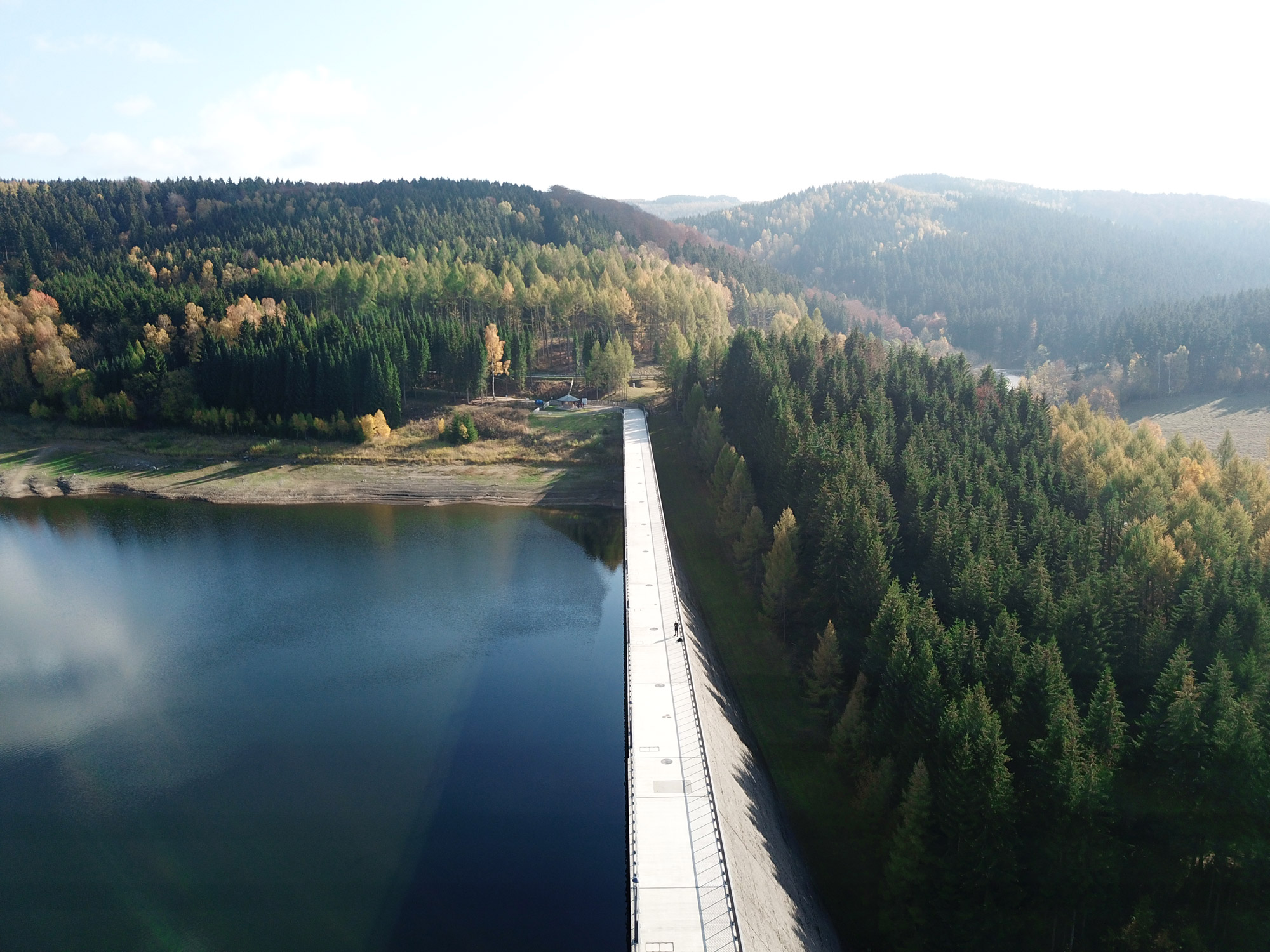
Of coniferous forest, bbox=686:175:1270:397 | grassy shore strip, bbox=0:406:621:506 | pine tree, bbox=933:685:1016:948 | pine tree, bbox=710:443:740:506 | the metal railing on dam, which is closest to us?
the metal railing on dam

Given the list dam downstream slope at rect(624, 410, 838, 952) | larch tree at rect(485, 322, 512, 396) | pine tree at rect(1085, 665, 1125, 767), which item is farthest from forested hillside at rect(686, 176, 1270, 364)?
pine tree at rect(1085, 665, 1125, 767)

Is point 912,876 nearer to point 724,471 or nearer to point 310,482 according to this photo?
point 724,471

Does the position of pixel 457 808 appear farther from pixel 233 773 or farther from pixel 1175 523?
pixel 1175 523

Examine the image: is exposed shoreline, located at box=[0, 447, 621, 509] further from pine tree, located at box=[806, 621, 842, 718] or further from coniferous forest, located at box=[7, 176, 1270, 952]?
pine tree, located at box=[806, 621, 842, 718]

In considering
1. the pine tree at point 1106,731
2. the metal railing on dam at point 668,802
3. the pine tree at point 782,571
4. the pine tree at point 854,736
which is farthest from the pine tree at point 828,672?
the pine tree at point 1106,731

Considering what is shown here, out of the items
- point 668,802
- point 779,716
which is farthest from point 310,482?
point 668,802

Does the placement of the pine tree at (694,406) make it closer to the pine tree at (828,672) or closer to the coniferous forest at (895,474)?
the coniferous forest at (895,474)
